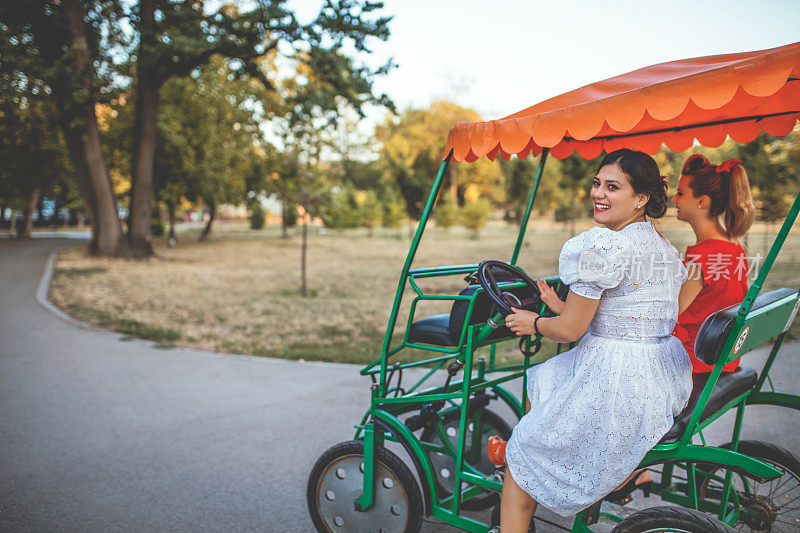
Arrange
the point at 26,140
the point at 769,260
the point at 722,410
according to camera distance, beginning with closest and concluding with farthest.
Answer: the point at 769,260 → the point at 722,410 → the point at 26,140

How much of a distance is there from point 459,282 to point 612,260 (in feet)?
40.1

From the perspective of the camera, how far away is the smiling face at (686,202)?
2709 mm

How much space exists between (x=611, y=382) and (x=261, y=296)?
10158mm

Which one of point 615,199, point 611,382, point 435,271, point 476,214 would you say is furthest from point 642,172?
point 476,214

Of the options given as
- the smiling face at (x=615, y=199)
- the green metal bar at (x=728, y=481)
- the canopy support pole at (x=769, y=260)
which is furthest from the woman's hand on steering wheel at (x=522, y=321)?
the green metal bar at (x=728, y=481)

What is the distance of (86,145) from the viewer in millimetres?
16109

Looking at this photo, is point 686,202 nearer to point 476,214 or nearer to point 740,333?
point 740,333

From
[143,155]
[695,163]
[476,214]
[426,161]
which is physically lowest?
[695,163]

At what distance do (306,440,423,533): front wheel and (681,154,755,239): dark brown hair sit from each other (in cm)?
203

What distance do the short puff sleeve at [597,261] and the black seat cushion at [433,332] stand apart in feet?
2.61

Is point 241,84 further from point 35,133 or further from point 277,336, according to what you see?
point 277,336

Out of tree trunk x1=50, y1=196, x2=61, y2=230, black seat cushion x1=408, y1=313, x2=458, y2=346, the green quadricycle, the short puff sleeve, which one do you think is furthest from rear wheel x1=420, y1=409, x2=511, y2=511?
tree trunk x1=50, y1=196, x2=61, y2=230

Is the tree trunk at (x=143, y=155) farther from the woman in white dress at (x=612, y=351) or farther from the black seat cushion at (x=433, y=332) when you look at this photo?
the woman in white dress at (x=612, y=351)

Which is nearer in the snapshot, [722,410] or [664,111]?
[664,111]
